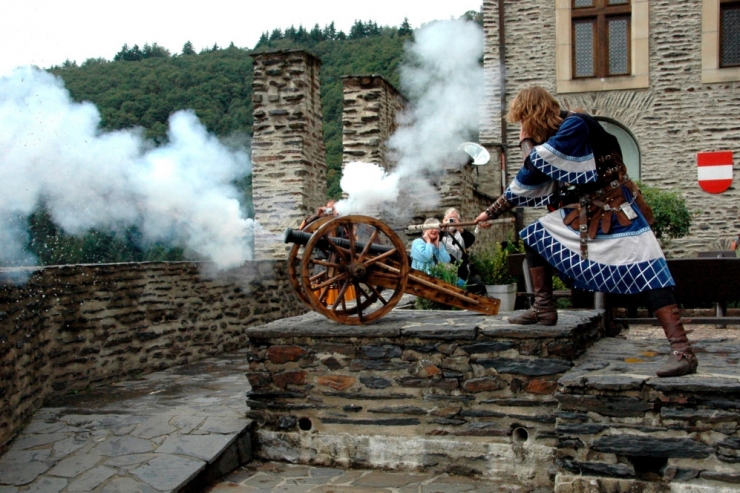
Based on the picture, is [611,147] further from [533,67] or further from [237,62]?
[237,62]

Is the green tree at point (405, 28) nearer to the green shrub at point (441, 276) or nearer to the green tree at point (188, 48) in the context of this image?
the green tree at point (188, 48)

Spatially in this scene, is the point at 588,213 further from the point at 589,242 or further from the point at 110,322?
the point at 110,322

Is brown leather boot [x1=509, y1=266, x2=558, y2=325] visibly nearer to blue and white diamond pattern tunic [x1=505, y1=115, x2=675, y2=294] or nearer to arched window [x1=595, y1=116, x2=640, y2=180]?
blue and white diamond pattern tunic [x1=505, y1=115, x2=675, y2=294]

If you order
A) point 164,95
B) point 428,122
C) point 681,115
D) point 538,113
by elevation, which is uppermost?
point 164,95

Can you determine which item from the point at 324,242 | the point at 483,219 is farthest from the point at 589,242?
the point at 324,242

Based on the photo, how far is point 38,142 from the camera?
7223mm

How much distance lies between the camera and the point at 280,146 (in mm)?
10883

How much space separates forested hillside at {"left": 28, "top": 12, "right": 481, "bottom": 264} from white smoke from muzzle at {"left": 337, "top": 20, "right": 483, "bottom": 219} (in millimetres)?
1322

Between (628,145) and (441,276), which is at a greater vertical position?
(628,145)

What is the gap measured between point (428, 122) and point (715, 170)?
6.01 metres

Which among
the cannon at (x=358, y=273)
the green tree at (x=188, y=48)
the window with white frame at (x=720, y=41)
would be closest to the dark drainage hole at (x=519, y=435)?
the cannon at (x=358, y=273)

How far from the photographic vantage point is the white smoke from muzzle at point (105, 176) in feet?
23.0

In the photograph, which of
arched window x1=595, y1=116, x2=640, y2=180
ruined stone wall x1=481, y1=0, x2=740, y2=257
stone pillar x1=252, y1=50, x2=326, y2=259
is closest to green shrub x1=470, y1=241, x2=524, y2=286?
stone pillar x1=252, y1=50, x2=326, y2=259

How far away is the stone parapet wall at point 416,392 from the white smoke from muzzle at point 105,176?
3022 mm
